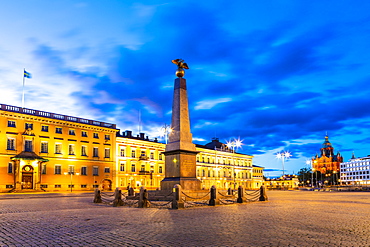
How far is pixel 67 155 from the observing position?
5322 centimetres

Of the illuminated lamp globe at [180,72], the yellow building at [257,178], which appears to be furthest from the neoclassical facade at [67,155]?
the yellow building at [257,178]

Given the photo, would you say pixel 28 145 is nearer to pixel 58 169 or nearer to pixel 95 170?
pixel 58 169

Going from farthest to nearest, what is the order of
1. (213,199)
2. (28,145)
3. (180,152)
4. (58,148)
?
(58,148) < (28,145) < (180,152) < (213,199)

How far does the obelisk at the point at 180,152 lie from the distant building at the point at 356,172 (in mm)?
173704

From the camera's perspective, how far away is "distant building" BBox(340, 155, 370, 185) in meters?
170

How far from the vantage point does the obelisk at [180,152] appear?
20.4 meters

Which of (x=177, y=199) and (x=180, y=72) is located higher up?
(x=180, y=72)

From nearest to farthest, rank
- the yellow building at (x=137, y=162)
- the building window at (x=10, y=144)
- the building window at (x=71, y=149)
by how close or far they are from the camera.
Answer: the building window at (x=10, y=144) < the building window at (x=71, y=149) < the yellow building at (x=137, y=162)

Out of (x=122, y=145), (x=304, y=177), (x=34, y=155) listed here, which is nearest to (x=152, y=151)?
(x=122, y=145)

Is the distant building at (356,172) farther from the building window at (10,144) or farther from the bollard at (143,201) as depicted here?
the bollard at (143,201)

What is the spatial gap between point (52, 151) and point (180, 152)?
37304 millimetres

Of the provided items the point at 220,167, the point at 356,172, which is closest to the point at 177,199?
the point at 220,167

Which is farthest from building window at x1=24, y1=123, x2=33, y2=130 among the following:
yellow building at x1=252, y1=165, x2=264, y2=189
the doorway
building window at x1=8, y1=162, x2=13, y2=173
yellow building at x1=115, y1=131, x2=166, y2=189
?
yellow building at x1=252, y1=165, x2=264, y2=189

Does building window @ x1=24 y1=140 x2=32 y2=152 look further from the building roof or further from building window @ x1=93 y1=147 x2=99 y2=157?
building window @ x1=93 y1=147 x2=99 y2=157
